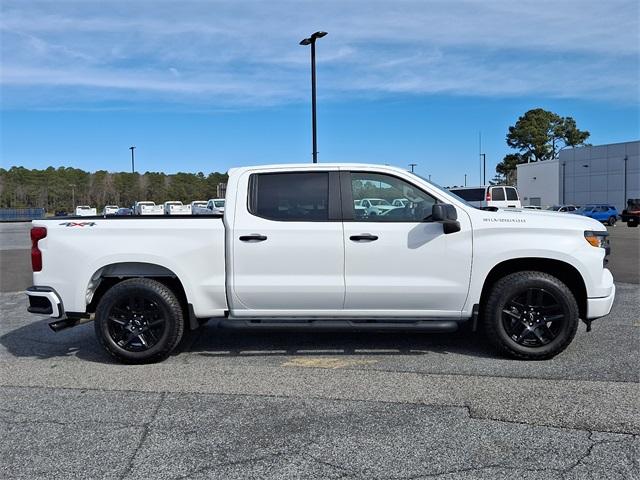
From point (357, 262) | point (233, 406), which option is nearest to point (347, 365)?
point (357, 262)

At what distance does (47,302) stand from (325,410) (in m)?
2.91

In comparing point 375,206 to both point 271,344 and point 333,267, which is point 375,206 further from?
point 271,344

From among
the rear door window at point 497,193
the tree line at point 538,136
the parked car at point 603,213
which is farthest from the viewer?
the tree line at point 538,136

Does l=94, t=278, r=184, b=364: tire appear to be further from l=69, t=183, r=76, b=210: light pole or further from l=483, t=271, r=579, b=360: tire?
l=69, t=183, r=76, b=210: light pole

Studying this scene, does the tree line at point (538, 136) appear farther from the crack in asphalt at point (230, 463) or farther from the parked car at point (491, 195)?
the crack in asphalt at point (230, 463)

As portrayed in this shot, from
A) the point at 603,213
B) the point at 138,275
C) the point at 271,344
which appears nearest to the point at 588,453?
the point at 271,344

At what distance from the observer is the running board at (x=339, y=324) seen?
521cm

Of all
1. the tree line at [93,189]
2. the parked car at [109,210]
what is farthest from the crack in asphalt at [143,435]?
the tree line at [93,189]

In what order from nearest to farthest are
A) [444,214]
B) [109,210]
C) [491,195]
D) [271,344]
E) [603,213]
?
[444,214]
[271,344]
[491,195]
[109,210]
[603,213]

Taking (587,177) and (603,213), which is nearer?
(603,213)

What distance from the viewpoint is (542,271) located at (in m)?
5.34

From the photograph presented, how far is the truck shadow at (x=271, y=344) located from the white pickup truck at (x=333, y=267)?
0.47 meters

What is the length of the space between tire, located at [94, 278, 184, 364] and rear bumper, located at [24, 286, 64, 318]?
Answer: 1.24ft

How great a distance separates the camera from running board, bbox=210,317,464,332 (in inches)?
205
